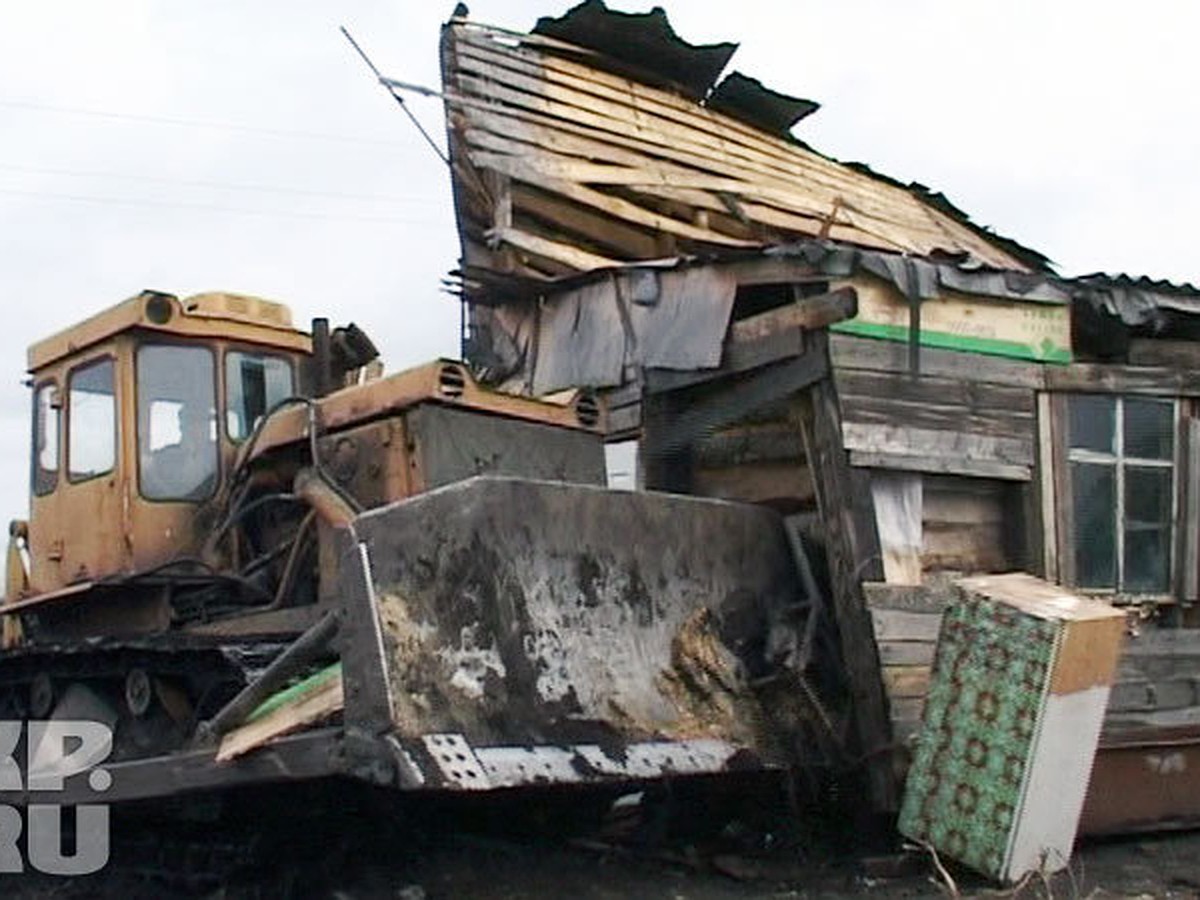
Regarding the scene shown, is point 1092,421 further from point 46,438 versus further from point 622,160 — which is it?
point 46,438

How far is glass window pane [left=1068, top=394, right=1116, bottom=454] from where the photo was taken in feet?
28.7

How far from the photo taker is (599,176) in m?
12.2

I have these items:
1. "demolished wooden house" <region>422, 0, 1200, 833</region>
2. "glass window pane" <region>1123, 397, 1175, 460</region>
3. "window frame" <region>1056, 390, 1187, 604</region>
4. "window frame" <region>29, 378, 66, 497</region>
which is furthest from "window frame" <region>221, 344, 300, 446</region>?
"glass window pane" <region>1123, 397, 1175, 460</region>

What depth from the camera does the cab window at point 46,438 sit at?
29.4 ft

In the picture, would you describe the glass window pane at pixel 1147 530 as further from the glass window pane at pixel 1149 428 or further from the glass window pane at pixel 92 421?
the glass window pane at pixel 92 421

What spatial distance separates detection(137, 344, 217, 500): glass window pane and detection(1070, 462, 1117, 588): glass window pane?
181 inches

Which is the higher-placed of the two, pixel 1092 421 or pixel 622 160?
pixel 622 160

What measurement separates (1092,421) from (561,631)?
3.67 metres

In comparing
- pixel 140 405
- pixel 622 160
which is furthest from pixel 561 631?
pixel 622 160

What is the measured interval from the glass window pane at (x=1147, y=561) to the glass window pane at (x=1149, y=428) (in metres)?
0.44

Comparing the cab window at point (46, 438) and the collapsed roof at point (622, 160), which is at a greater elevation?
the collapsed roof at point (622, 160)

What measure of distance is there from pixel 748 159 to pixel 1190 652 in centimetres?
665

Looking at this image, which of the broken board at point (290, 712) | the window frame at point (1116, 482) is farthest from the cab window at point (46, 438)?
the window frame at point (1116, 482)

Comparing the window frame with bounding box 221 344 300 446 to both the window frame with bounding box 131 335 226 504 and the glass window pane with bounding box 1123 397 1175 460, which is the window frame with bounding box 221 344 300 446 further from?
the glass window pane with bounding box 1123 397 1175 460
